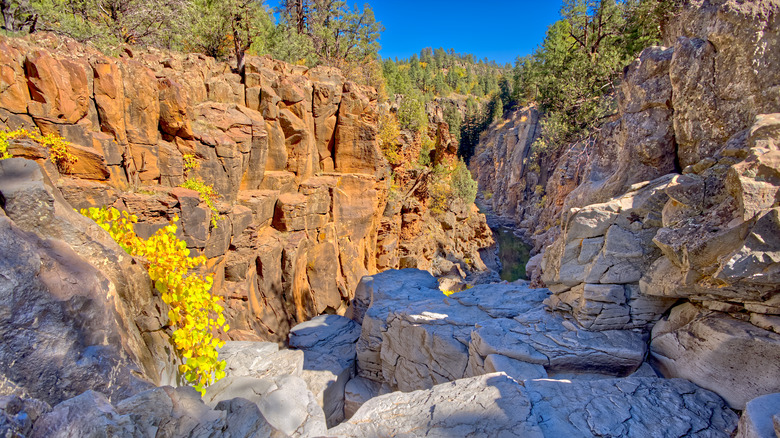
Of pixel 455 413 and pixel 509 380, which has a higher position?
pixel 509 380

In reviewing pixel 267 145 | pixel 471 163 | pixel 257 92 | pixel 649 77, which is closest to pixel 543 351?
pixel 649 77

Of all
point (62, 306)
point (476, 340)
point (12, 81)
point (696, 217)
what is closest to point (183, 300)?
point (62, 306)

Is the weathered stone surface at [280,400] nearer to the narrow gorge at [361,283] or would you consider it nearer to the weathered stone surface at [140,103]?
the narrow gorge at [361,283]

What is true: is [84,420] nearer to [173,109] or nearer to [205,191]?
[205,191]

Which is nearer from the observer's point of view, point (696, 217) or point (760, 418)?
point (760, 418)

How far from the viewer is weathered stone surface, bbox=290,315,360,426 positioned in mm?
9258

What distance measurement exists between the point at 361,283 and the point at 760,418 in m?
11.3

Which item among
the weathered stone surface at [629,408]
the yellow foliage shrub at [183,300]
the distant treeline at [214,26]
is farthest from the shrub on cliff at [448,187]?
the yellow foliage shrub at [183,300]

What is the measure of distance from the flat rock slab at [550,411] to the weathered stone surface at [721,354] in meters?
0.23

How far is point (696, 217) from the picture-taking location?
4738mm

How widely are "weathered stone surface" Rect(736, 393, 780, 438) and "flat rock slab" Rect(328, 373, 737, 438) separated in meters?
0.91

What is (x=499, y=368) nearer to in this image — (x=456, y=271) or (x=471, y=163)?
(x=456, y=271)

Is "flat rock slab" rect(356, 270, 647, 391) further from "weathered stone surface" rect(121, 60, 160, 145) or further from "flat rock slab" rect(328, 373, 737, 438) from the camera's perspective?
"weathered stone surface" rect(121, 60, 160, 145)

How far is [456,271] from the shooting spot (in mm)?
24891
